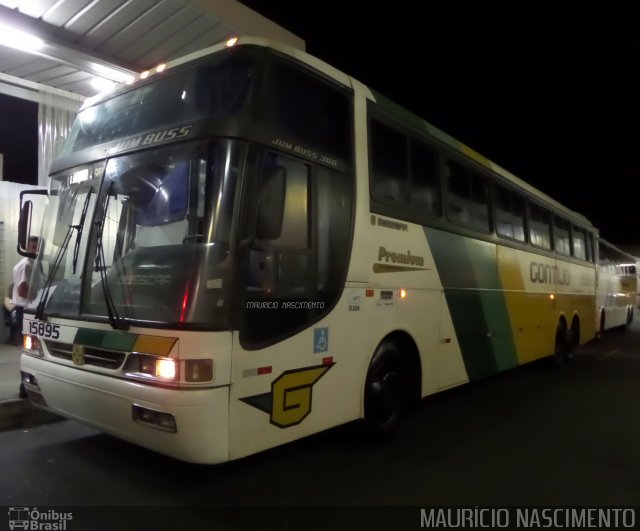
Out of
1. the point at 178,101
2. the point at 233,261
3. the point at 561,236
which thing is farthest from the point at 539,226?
the point at 233,261

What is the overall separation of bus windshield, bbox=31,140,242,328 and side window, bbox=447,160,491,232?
3.70m

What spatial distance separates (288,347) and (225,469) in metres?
1.45

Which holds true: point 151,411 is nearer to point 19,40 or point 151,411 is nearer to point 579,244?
point 19,40

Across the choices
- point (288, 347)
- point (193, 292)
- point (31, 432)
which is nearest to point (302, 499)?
point (288, 347)

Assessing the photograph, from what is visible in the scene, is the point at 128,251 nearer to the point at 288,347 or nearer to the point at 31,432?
the point at 288,347

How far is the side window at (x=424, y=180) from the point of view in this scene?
588cm

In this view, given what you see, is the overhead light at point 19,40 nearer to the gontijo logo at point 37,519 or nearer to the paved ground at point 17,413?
the paved ground at point 17,413

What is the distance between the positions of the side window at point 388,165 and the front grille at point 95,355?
2745 millimetres

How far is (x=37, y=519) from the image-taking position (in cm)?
357

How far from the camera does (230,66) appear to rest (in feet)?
13.4

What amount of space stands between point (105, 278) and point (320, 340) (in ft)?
5.93

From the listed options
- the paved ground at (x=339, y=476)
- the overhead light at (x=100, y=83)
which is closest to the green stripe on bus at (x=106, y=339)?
the paved ground at (x=339, y=476)

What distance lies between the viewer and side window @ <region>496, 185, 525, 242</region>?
8.12 metres

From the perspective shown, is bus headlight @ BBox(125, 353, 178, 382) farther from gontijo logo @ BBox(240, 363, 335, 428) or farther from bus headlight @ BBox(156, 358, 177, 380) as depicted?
gontijo logo @ BBox(240, 363, 335, 428)
